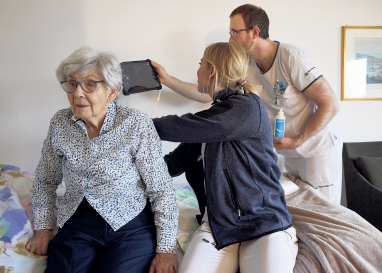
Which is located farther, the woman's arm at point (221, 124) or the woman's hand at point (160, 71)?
the woman's hand at point (160, 71)

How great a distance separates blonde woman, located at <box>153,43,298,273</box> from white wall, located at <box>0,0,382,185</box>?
3.18 ft

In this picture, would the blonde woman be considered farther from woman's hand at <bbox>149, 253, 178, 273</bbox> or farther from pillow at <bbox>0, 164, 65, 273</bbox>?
pillow at <bbox>0, 164, 65, 273</bbox>

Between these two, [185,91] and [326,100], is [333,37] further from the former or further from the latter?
[185,91]

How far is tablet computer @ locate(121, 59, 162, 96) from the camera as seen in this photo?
1.87 metres

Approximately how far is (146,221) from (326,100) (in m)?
→ 1.20

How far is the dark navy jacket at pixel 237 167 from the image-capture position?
1174 mm

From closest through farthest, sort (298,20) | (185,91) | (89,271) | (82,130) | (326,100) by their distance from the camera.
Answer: (89,271)
(82,130)
(326,100)
(185,91)
(298,20)

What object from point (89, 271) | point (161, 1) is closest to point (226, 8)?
point (161, 1)

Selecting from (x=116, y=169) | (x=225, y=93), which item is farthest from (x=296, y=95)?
(x=116, y=169)

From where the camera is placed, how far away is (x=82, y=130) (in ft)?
4.09

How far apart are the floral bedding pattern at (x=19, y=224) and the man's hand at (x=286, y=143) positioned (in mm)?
586

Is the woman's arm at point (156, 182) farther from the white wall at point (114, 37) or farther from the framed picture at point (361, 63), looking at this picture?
the framed picture at point (361, 63)

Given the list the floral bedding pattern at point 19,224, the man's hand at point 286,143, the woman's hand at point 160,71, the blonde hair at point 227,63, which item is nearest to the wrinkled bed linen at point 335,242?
the man's hand at point 286,143

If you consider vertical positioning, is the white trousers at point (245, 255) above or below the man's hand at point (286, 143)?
below
